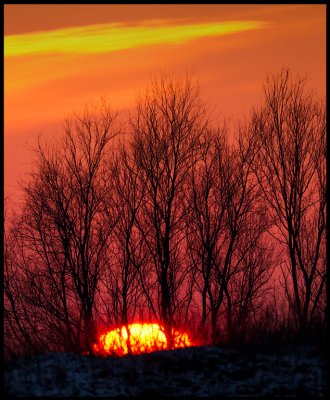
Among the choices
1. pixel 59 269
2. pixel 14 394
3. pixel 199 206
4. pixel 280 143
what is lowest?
pixel 14 394

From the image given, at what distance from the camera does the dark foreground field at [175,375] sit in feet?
56.5

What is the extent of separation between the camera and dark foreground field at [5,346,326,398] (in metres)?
17.2

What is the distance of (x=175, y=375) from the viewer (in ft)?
58.9

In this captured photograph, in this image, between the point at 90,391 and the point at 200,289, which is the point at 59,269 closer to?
the point at 200,289

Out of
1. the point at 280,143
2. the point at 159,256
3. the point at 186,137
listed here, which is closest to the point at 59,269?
the point at 159,256

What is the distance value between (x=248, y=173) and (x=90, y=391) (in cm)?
1528

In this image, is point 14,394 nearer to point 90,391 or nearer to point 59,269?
point 90,391

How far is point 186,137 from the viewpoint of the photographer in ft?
102

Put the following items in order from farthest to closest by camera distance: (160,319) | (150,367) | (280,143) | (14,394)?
(280,143), (160,319), (150,367), (14,394)

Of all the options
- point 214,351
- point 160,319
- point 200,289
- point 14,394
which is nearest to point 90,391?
point 14,394

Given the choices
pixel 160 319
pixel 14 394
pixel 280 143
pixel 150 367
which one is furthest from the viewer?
pixel 280 143

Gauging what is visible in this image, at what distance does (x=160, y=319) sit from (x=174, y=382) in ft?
36.5

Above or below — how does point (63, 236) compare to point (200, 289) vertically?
above

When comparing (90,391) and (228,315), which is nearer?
(90,391)
